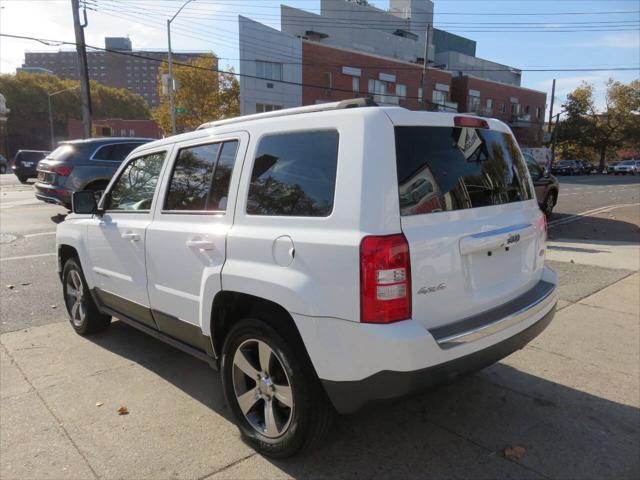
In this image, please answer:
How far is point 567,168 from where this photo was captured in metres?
50.4

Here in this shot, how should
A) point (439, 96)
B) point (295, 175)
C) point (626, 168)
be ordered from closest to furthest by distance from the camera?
point (295, 175), point (626, 168), point (439, 96)

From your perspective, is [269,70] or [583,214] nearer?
[583,214]

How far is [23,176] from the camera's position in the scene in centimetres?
2584

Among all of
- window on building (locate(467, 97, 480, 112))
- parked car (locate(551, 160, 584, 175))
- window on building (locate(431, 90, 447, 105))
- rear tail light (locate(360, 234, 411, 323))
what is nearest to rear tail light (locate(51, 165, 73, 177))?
rear tail light (locate(360, 234, 411, 323))

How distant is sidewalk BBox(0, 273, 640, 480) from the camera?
2.73 metres

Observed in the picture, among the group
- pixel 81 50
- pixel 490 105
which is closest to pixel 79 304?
pixel 81 50

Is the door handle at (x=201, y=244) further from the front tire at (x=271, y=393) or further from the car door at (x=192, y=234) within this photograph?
the front tire at (x=271, y=393)

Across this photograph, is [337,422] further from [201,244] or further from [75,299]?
[75,299]

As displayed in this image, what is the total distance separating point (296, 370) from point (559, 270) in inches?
228

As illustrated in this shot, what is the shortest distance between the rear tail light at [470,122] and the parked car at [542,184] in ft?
29.6

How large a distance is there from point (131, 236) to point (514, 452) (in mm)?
2971

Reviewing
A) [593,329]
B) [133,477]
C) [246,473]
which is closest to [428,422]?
[246,473]

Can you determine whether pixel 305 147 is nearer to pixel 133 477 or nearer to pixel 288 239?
pixel 288 239

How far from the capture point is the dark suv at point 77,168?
35.4 ft
